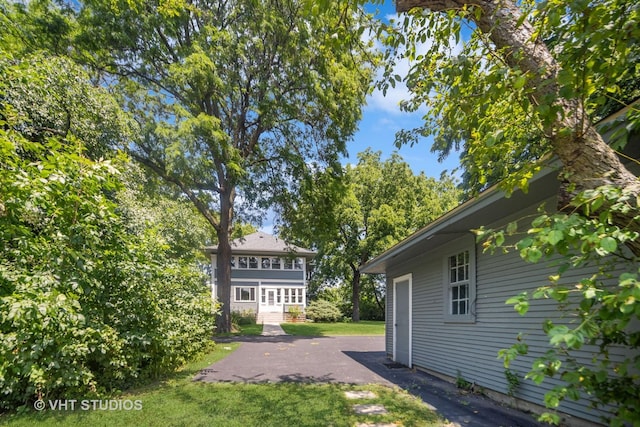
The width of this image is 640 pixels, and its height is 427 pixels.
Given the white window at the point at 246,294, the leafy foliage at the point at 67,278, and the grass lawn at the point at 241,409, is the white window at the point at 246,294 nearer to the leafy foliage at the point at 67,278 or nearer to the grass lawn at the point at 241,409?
the leafy foliage at the point at 67,278

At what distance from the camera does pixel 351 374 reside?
8078 millimetres

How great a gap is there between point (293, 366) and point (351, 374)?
1781mm

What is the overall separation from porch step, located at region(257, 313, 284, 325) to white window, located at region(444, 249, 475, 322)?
22297 mm

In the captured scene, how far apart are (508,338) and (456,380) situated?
1924 millimetres

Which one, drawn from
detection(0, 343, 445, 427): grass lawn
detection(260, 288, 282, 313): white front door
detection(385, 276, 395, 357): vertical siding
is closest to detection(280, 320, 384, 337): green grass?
detection(260, 288, 282, 313): white front door

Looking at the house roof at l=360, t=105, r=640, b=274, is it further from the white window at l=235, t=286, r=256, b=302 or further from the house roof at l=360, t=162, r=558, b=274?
the white window at l=235, t=286, r=256, b=302

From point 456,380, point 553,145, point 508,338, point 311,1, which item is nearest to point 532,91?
point 553,145

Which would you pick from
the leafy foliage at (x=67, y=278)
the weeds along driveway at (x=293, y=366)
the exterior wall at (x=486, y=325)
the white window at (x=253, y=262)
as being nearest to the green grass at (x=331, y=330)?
the weeds along driveway at (x=293, y=366)

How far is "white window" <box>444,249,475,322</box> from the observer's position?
260 inches

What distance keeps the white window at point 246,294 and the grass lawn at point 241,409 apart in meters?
22.4

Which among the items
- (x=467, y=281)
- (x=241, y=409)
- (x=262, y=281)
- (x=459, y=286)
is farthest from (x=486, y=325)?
(x=262, y=281)

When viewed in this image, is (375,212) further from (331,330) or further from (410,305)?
(410,305)

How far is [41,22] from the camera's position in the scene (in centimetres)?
1126

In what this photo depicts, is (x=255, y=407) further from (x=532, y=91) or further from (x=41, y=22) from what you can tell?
(x=41, y=22)
